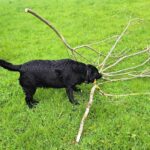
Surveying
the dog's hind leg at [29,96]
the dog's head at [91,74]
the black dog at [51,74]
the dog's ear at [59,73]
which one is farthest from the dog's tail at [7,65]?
the dog's head at [91,74]

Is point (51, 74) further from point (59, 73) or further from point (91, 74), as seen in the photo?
point (91, 74)

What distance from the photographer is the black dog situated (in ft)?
A: 21.7

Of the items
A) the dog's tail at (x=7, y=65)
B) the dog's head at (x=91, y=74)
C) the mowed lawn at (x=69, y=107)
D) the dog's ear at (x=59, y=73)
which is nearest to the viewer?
the mowed lawn at (x=69, y=107)

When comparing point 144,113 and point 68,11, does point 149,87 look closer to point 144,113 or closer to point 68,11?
point 144,113

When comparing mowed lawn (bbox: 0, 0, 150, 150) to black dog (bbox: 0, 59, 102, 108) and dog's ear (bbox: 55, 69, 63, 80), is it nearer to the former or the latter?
black dog (bbox: 0, 59, 102, 108)

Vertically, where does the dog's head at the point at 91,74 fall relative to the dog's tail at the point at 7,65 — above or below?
below

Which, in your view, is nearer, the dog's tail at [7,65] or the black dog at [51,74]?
the dog's tail at [7,65]

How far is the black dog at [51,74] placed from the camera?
21.7 ft

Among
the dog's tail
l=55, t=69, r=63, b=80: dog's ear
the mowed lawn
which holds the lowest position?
the mowed lawn

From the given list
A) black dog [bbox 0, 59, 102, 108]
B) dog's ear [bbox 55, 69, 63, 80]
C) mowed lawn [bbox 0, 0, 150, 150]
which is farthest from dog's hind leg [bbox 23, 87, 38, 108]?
dog's ear [bbox 55, 69, 63, 80]

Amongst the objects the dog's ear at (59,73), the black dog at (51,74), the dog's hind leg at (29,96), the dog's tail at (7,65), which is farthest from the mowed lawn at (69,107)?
the dog's tail at (7,65)

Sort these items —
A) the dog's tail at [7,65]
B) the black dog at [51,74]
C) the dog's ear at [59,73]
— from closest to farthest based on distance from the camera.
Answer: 1. the dog's tail at [7,65]
2. the black dog at [51,74]
3. the dog's ear at [59,73]

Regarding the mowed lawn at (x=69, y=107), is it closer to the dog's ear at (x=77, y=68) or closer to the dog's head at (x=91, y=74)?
the dog's head at (x=91, y=74)

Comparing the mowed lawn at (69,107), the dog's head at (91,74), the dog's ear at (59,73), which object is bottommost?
the mowed lawn at (69,107)
